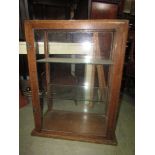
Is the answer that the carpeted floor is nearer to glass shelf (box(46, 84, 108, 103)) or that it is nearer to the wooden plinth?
the wooden plinth

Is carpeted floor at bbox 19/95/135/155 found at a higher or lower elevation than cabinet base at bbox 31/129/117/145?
lower

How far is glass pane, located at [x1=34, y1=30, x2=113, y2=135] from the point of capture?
130 cm

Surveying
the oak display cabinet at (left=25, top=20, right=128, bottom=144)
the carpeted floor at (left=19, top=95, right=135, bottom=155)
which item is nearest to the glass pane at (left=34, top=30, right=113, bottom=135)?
the oak display cabinet at (left=25, top=20, right=128, bottom=144)

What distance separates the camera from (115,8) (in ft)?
5.15

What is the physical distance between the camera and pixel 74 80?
1.74m

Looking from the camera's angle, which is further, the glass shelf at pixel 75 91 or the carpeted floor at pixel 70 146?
the glass shelf at pixel 75 91

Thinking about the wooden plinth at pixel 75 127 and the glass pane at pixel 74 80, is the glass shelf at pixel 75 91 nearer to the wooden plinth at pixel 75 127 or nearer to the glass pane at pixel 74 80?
the glass pane at pixel 74 80

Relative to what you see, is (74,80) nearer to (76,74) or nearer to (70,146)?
(76,74)

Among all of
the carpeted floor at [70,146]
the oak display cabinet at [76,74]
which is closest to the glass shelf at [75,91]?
the oak display cabinet at [76,74]

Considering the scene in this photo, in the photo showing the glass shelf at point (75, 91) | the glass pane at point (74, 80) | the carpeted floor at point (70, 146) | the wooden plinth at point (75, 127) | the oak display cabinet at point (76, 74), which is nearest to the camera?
the oak display cabinet at point (76, 74)

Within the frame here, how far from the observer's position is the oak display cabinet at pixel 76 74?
3.10 feet

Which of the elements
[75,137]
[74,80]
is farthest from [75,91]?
[75,137]
